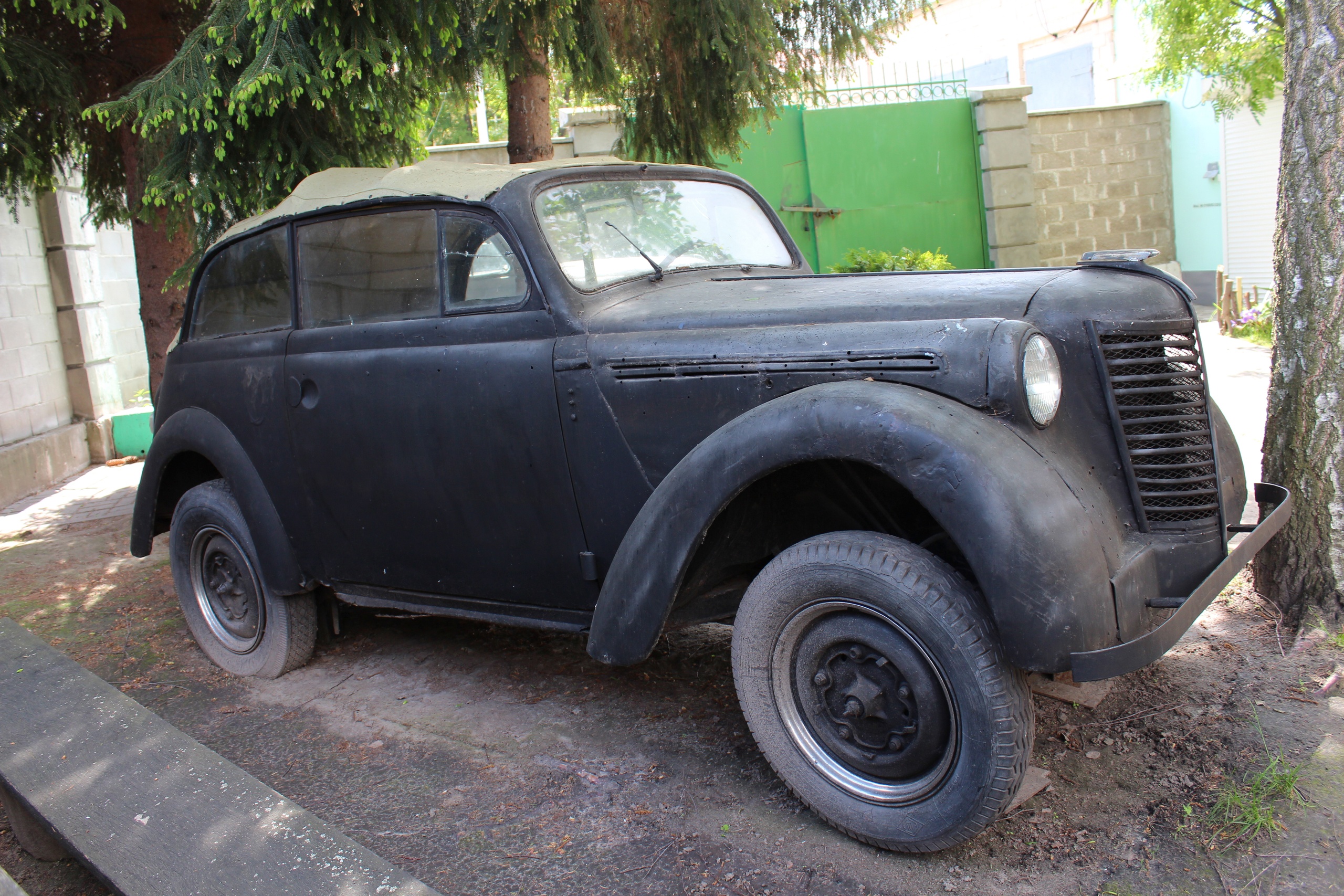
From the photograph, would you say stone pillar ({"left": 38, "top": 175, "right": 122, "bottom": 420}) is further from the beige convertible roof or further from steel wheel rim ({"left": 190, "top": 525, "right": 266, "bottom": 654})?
the beige convertible roof

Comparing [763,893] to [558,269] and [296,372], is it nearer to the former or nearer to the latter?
[558,269]

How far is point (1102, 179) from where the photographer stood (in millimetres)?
12320

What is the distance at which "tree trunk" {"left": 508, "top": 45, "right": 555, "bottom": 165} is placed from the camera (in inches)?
227

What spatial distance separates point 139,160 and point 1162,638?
620cm

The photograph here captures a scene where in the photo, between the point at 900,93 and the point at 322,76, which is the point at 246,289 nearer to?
the point at 322,76

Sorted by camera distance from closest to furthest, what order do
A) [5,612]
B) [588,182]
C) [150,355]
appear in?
[588,182]
[5,612]
[150,355]

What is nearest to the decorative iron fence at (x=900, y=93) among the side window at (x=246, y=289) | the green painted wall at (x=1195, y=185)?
the green painted wall at (x=1195, y=185)

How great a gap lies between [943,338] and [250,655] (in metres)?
3.18

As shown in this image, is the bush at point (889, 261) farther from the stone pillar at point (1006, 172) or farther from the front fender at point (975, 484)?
the front fender at point (975, 484)

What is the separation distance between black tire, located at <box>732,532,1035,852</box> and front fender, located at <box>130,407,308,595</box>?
203 centimetres

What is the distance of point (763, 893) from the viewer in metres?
2.37

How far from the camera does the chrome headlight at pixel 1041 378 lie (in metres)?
2.35

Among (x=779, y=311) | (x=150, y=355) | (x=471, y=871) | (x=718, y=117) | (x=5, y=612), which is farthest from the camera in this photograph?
(x=150, y=355)

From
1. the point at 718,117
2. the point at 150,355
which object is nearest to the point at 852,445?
the point at 718,117
